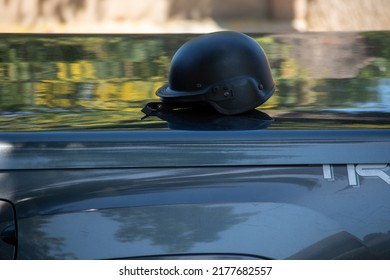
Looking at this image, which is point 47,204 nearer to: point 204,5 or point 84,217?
point 84,217

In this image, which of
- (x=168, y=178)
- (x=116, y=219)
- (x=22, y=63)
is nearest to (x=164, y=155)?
(x=168, y=178)

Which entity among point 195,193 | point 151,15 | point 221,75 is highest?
point 221,75

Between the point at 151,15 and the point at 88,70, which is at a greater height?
the point at 88,70

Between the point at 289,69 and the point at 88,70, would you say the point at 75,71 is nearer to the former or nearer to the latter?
the point at 88,70

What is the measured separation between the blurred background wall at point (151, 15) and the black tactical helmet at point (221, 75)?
10149 millimetres

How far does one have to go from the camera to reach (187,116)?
2254mm

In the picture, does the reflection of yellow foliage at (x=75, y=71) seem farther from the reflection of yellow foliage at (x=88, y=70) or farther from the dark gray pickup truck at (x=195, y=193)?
the dark gray pickup truck at (x=195, y=193)

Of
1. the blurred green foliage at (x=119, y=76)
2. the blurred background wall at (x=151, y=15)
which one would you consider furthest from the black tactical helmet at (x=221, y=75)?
the blurred background wall at (x=151, y=15)

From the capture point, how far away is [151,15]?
14.3 metres

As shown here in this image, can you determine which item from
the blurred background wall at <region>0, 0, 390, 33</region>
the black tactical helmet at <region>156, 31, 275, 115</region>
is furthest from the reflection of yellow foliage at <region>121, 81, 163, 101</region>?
the blurred background wall at <region>0, 0, 390, 33</region>

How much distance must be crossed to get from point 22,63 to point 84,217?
89cm

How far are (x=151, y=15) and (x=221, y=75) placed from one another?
12202 millimetres

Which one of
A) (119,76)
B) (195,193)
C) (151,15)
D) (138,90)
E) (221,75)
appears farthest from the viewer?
(151,15)

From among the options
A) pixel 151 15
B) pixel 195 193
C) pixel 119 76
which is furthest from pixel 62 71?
pixel 151 15
